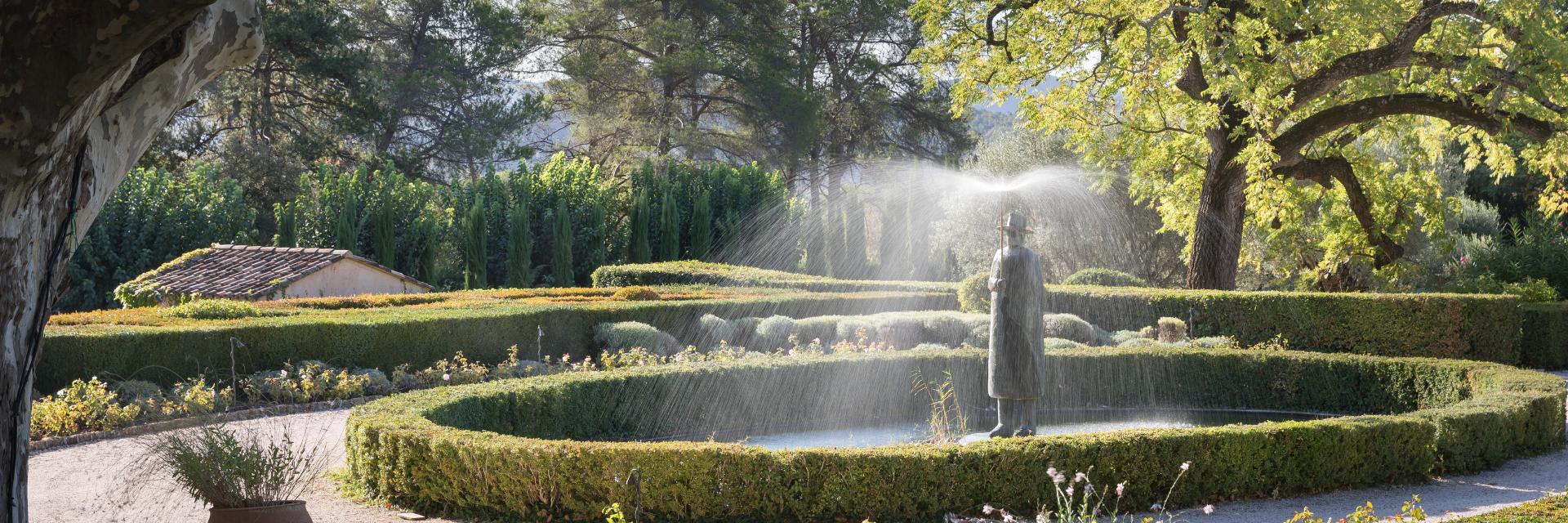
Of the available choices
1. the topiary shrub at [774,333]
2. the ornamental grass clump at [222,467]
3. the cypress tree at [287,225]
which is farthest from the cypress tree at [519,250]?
the ornamental grass clump at [222,467]

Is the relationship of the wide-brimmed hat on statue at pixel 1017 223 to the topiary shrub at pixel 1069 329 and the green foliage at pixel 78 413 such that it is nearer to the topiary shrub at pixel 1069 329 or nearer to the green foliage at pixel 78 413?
the topiary shrub at pixel 1069 329

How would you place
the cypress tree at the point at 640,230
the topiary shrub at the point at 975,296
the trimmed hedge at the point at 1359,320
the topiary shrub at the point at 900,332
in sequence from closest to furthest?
1. the trimmed hedge at the point at 1359,320
2. the topiary shrub at the point at 900,332
3. the topiary shrub at the point at 975,296
4. the cypress tree at the point at 640,230

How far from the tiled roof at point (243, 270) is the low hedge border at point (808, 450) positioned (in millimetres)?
9672

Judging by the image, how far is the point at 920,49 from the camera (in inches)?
608

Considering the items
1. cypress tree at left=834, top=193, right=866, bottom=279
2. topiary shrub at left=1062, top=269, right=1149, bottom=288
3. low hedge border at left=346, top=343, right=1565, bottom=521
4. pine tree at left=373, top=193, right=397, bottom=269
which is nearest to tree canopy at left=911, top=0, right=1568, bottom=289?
topiary shrub at left=1062, top=269, right=1149, bottom=288

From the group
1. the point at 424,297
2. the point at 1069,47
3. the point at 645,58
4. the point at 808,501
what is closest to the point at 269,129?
the point at 645,58

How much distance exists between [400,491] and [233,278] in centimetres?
1240

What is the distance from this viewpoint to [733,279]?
786 inches

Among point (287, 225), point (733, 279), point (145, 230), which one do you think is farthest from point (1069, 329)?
point (145, 230)

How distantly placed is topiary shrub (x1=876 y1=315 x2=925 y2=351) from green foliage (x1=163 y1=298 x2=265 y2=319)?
8.08 meters

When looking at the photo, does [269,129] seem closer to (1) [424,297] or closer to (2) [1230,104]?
(1) [424,297]

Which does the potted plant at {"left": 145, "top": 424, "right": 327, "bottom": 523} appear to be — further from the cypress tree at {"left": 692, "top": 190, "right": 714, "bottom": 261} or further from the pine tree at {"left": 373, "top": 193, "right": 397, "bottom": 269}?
the cypress tree at {"left": 692, "top": 190, "right": 714, "bottom": 261}

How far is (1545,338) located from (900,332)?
30.1 ft

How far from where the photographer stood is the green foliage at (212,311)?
11969 millimetres
